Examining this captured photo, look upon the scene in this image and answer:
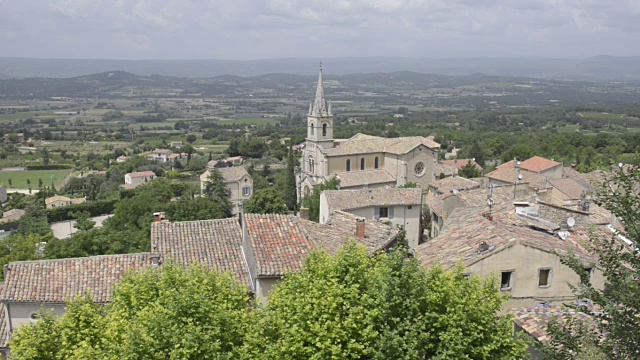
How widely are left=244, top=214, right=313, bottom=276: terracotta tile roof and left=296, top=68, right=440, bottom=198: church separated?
42.1 metres

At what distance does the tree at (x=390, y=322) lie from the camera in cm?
1259

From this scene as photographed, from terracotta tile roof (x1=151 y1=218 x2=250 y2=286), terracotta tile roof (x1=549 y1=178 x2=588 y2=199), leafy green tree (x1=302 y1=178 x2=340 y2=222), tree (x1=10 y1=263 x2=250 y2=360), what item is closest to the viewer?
tree (x1=10 y1=263 x2=250 y2=360)

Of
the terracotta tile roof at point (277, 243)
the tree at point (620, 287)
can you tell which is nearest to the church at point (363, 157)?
the terracotta tile roof at point (277, 243)

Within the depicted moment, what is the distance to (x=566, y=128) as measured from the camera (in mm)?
188625

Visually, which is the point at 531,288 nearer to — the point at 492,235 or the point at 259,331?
the point at 492,235

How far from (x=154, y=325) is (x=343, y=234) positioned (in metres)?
13.2

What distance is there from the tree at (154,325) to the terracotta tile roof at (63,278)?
17.5 feet

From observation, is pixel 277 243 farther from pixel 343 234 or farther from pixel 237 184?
pixel 237 184

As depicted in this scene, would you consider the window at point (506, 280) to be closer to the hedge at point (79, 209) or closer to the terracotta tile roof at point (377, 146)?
the terracotta tile roof at point (377, 146)

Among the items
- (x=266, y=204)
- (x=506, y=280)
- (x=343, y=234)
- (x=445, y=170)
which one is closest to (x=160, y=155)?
(x=445, y=170)

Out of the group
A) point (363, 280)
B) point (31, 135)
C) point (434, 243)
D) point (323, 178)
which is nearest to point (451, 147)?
point (323, 178)

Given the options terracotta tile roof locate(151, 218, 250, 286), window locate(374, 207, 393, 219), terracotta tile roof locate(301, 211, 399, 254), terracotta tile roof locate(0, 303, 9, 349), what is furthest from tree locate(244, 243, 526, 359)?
window locate(374, 207, 393, 219)

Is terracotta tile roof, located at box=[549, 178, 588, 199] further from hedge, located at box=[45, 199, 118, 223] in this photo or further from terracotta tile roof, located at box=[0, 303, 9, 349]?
hedge, located at box=[45, 199, 118, 223]

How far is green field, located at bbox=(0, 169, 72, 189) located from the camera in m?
114
